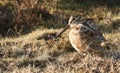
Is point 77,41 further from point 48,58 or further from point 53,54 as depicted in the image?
point 53,54

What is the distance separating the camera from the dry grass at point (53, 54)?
6844 millimetres

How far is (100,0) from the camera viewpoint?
40.7 feet

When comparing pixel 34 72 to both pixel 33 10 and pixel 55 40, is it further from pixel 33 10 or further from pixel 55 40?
pixel 33 10

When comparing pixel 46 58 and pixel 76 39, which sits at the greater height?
pixel 76 39

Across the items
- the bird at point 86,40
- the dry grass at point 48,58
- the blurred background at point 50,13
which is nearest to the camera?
the dry grass at point 48,58

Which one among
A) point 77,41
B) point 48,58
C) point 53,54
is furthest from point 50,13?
point 77,41

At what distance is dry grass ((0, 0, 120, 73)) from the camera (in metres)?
6.84

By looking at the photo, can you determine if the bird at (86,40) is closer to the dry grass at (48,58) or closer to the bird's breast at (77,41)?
the bird's breast at (77,41)

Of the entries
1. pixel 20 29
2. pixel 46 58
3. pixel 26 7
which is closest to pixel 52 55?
pixel 46 58

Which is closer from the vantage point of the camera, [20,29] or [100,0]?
[20,29]

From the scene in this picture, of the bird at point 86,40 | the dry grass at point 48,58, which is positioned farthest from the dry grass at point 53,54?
the bird at point 86,40

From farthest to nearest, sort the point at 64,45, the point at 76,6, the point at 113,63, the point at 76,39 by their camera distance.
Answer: the point at 76,6, the point at 64,45, the point at 76,39, the point at 113,63

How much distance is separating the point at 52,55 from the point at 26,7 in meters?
3.10

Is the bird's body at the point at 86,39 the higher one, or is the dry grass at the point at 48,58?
the bird's body at the point at 86,39
